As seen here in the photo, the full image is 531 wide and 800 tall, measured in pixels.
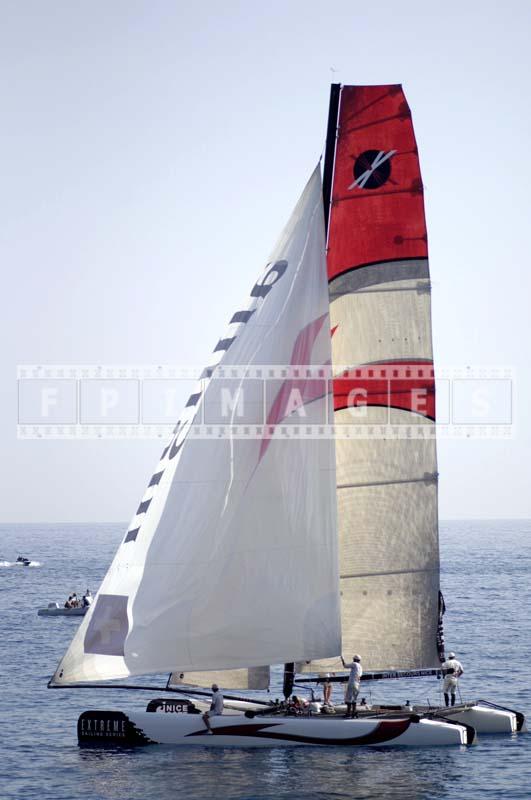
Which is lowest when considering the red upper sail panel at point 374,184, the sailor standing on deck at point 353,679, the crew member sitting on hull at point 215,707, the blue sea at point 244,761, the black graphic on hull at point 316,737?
the blue sea at point 244,761

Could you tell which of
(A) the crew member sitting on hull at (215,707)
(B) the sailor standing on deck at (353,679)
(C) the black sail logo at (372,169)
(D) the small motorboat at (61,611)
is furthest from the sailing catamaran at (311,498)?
(D) the small motorboat at (61,611)

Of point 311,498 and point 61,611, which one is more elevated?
point 311,498

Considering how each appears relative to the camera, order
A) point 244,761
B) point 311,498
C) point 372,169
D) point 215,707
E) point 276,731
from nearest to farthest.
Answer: point 311,498, point 244,761, point 276,731, point 372,169, point 215,707

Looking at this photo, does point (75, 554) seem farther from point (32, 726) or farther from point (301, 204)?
point (301, 204)

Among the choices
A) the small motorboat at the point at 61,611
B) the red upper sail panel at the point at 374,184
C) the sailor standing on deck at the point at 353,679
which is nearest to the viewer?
the sailor standing on deck at the point at 353,679

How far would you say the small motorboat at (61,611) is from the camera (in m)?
75.6

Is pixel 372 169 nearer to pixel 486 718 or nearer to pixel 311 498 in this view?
pixel 311 498

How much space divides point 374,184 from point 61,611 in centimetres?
4823

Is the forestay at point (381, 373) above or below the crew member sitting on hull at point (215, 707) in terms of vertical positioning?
above

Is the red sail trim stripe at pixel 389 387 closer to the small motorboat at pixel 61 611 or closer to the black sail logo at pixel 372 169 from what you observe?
the black sail logo at pixel 372 169

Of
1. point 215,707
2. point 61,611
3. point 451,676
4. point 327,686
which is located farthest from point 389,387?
point 61,611

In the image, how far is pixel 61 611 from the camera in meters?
76.0

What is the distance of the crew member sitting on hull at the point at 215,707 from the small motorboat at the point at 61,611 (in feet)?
138

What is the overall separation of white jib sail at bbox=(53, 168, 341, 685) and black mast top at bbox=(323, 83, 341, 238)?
0.78 metres
